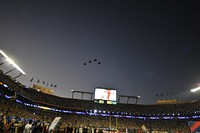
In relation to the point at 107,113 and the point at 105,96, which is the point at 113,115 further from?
the point at 105,96

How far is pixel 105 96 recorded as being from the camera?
1622 inches

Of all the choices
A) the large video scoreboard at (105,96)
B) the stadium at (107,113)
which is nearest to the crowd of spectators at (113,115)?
the stadium at (107,113)

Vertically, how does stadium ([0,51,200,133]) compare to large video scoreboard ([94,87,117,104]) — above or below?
below

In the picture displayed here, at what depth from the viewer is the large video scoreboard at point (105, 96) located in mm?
40688

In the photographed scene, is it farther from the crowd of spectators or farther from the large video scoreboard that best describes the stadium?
the large video scoreboard

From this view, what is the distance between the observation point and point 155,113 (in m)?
58.5

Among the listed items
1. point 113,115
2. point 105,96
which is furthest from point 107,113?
point 105,96

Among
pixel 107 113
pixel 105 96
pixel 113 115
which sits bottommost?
pixel 113 115

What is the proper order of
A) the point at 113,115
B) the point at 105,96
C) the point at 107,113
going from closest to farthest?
the point at 105,96, the point at 107,113, the point at 113,115

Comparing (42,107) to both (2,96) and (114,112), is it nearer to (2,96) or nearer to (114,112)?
(2,96)

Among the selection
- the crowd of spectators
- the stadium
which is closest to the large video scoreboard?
the stadium

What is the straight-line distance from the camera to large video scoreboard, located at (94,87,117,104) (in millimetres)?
40688

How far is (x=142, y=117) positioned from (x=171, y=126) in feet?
34.8

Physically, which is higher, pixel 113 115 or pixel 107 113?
pixel 107 113
